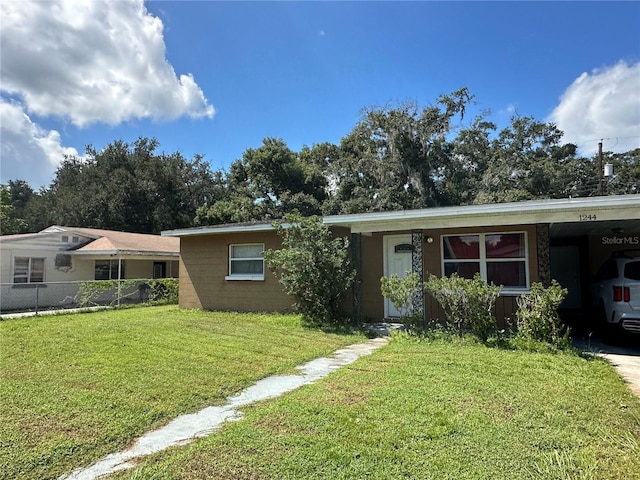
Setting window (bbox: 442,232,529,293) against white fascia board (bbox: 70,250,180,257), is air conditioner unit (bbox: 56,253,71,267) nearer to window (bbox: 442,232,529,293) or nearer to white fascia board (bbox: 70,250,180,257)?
white fascia board (bbox: 70,250,180,257)

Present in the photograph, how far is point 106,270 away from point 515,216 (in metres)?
19.0

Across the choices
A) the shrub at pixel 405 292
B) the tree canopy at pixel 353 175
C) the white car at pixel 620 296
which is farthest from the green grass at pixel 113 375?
the tree canopy at pixel 353 175

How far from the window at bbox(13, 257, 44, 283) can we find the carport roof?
1448 centimetres

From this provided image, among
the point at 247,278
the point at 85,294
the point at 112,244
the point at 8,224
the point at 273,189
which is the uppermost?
the point at 273,189

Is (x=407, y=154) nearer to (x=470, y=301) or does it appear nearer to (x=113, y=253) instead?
(x=113, y=253)

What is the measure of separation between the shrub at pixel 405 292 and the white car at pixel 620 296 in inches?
138

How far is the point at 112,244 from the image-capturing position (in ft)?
60.0

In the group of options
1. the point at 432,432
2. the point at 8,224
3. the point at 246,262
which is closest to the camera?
the point at 432,432

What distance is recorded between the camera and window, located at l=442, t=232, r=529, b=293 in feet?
29.4

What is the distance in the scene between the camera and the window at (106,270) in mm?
19812

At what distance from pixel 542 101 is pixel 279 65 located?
15.6 meters

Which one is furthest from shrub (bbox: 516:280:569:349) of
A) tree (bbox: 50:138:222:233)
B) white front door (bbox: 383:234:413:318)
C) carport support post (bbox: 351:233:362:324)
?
tree (bbox: 50:138:222:233)

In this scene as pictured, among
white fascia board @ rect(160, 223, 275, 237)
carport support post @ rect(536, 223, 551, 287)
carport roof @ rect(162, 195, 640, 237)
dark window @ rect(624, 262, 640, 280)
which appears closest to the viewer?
dark window @ rect(624, 262, 640, 280)

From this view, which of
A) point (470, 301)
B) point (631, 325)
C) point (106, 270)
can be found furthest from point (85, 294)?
point (631, 325)
